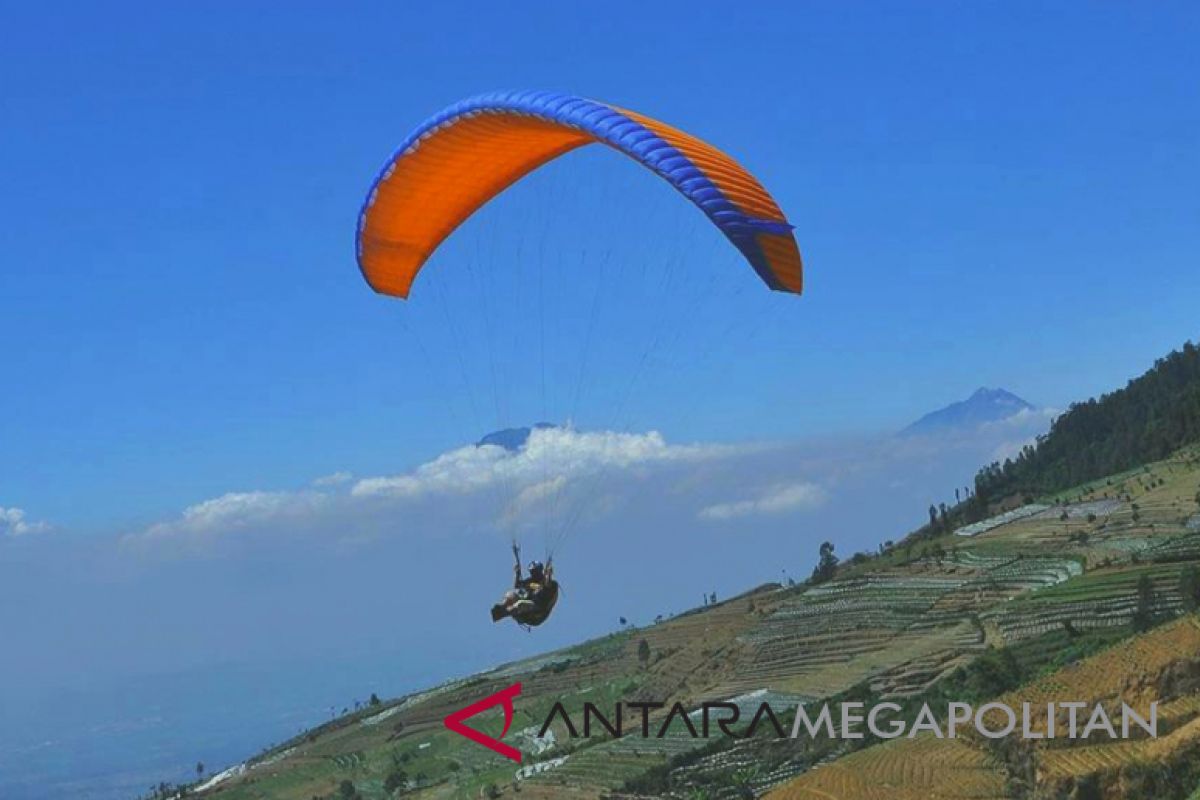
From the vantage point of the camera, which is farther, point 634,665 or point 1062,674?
point 634,665

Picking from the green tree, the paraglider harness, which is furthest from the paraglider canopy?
the green tree

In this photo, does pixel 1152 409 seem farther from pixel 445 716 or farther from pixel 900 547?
pixel 445 716

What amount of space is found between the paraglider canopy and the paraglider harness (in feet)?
22.9

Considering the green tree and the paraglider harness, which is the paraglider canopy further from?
the green tree

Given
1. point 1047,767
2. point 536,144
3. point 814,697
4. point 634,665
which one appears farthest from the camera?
point 634,665

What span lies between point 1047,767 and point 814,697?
34366mm

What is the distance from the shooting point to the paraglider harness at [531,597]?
21.5 m

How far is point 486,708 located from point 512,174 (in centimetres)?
6542

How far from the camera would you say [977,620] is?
63.4 metres

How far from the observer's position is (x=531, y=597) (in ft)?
71.5

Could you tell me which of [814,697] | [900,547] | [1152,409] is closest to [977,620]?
[814,697]

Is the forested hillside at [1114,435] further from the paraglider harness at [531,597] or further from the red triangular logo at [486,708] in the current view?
the paraglider harness at [531,597]

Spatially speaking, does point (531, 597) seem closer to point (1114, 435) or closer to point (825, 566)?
point (825, 566)

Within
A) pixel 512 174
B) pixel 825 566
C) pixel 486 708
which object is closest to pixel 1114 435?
pixel 825 566
